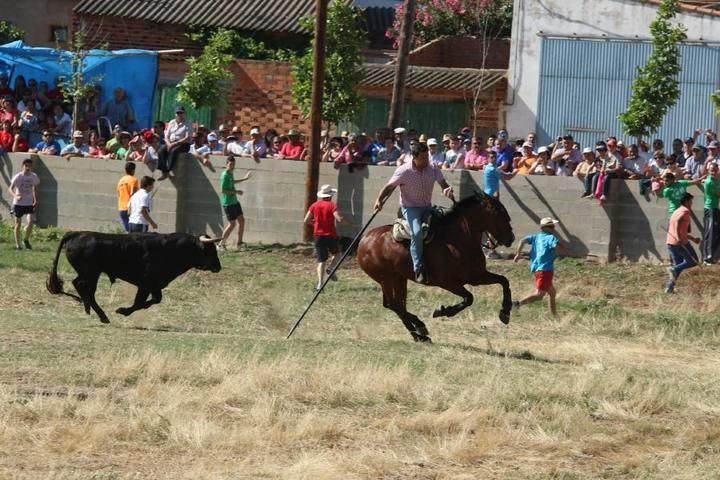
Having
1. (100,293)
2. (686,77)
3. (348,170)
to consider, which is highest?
(686,77)

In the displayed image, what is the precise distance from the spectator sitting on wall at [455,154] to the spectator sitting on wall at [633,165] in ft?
9.64

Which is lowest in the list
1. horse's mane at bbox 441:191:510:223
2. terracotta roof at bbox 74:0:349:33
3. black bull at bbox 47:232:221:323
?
black bull at bbox 47:232:221:323

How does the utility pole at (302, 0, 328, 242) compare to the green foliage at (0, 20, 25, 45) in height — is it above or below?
below

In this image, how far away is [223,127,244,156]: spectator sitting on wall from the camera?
28.7 metres

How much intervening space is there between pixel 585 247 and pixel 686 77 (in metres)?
8.64

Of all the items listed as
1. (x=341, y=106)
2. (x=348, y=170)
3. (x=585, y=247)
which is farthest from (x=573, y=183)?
(x=341, y=106)

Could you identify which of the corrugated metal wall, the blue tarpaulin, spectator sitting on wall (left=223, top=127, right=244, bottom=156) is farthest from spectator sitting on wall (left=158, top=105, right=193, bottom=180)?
the corrugated metal wall

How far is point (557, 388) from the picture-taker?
1383cm

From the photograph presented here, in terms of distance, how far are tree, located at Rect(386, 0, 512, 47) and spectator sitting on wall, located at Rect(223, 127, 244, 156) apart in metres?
12.7

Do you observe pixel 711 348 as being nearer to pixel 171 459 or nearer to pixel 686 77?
pixel 171 459

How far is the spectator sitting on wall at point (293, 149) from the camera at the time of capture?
2853 centimetres

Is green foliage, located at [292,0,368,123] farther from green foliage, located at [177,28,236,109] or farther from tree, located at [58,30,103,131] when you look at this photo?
tree, located at [58,30,103,131]

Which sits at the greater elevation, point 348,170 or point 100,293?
point 348,170

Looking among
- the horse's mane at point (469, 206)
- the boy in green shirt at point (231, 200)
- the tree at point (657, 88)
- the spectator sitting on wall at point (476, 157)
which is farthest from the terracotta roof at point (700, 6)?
the horse's mane at point (469, 206)
